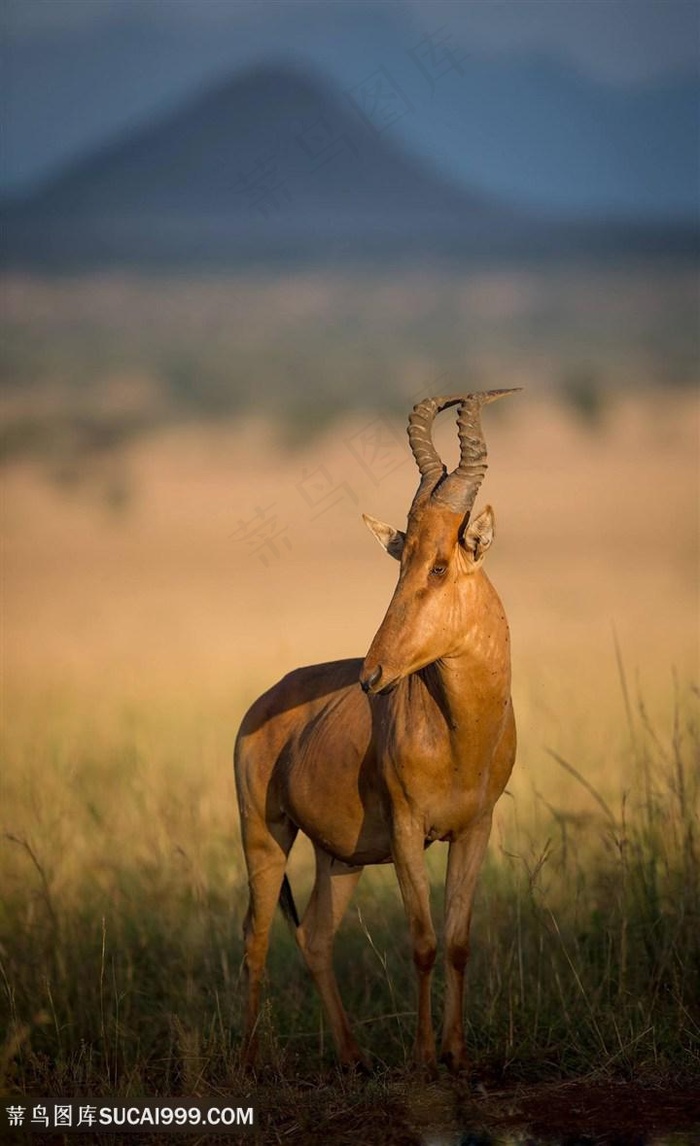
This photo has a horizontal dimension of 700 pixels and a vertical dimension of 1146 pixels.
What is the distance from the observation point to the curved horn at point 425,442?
27.5 feet

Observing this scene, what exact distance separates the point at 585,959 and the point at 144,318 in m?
61.7

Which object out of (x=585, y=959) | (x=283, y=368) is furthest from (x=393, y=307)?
(x=585, y=959)

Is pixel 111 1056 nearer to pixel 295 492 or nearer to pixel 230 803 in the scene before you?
pixel 230 803

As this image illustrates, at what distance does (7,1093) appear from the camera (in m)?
8.85

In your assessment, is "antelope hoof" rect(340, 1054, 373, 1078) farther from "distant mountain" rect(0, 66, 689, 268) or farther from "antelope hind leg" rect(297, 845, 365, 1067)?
"distant mountain" rect(0, 66, 689, 268)

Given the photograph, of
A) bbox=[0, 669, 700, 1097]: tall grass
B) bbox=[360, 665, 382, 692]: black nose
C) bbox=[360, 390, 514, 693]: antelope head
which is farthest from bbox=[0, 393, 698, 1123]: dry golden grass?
bbox=[360, 665, 382, 692]: black nose

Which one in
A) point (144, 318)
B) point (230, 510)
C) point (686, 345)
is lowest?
point (230, 510)

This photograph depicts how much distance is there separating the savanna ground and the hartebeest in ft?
1.79

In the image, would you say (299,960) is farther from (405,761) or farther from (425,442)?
(425,442)

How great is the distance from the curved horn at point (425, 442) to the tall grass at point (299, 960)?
2.48m

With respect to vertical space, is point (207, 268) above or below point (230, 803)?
above

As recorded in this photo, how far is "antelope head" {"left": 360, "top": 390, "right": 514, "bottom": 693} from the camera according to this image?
7.89 metres

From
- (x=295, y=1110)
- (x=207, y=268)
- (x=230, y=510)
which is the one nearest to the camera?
(x=295, y=1110)

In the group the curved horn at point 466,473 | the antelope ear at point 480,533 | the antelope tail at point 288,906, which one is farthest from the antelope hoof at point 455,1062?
the curved horn at point 466,473
